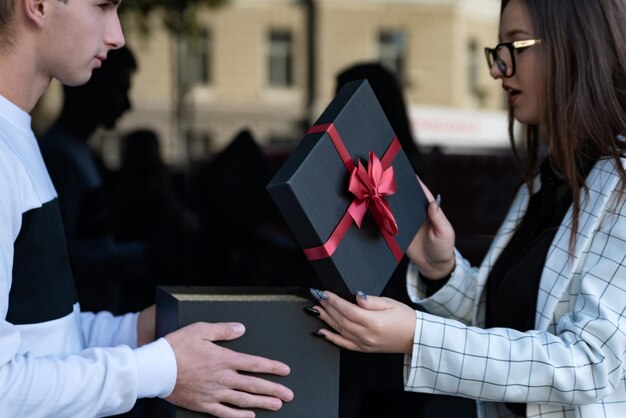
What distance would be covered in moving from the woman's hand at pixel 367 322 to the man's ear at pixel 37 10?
0.61 metres

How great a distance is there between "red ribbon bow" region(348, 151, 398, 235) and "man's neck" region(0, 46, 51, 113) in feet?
1.82

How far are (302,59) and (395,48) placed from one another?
2.30 feet

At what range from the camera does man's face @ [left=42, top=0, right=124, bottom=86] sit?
1275 mm

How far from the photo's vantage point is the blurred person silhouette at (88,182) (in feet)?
8.20

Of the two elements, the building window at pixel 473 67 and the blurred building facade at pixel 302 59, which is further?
the blurred building facade at pixel 302 59

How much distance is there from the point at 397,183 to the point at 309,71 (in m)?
3.50

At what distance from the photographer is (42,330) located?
4.27 ft

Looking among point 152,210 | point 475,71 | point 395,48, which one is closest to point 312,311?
point 152,210

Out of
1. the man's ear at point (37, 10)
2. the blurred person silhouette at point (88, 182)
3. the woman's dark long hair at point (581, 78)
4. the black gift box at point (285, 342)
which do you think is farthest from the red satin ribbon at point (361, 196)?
the blurred person silhouette at point (88, 182)

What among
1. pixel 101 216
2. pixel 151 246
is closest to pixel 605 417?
pixel 101 216

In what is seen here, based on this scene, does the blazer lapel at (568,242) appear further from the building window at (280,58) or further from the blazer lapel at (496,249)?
the building window at (280,58)

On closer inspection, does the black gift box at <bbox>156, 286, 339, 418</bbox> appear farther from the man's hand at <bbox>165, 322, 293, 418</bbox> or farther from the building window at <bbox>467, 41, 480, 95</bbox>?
the building window at <bbox>467, 41, 480, 95</bbox>

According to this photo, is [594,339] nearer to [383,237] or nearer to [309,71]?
[383,237]

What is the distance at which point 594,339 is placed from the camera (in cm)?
128
